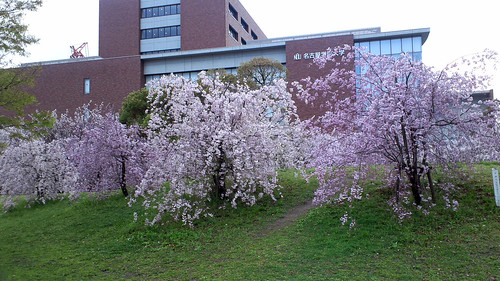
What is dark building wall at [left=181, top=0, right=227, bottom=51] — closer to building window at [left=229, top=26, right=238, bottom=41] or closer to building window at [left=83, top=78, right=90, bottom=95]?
building window at [left=229, top=26, right=238, bottom=41]

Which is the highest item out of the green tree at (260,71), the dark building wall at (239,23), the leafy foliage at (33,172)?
the dark building wall at (239,23)

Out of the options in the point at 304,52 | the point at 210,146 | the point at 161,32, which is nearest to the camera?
the point at 210,146

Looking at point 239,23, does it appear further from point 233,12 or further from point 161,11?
point 161,11

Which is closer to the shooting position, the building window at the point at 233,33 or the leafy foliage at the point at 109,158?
the leafy foliage at the point at 109,158

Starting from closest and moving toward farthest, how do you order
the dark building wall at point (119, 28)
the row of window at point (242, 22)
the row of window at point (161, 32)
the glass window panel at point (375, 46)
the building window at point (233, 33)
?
1. the glass window panel at point (375, 46)
2. the row of window at point (161, 32)
3. the building window at point (233, 33)
4. the dark building wall at point (119, 28)
5. the row of window at point (242, 22)

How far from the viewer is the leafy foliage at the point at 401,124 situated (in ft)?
28.1

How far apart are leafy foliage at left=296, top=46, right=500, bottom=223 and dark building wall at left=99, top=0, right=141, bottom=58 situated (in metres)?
43.9

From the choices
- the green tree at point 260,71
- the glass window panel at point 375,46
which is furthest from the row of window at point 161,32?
the glass window panel at point 375,46

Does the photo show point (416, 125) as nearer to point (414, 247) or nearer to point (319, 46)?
point (414, 247)

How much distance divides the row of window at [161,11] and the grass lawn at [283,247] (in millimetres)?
40908

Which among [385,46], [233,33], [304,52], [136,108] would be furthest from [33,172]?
[233,33]

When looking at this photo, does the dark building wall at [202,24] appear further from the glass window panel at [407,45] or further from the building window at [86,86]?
the glass window panel at [407,45]

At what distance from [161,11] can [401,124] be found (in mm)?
46395

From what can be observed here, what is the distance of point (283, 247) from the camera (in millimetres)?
8992
